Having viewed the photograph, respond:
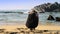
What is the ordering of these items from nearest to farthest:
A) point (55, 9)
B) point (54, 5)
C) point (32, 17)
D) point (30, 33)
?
point (32, 17)
point (30, 33)
point (54, 5)
point (55, 9)

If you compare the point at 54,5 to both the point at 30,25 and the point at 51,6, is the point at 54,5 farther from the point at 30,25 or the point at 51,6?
the point at 30,25

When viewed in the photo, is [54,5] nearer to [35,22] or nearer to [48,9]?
[48,9]

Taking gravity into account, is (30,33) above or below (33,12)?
below

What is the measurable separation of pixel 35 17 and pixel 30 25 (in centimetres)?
60

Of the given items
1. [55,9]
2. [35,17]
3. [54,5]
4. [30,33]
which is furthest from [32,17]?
[55,9]

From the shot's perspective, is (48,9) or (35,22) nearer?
(35,22)

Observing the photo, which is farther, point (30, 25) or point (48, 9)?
point (48, 9)

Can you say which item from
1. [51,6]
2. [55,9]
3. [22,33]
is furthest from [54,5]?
[22,33]

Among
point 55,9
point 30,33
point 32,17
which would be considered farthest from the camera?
point 55,9

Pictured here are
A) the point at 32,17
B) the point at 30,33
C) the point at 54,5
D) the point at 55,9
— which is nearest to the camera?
the point at 32,17

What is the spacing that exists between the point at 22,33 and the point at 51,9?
276ft

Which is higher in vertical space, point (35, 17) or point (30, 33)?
point (35, 17)

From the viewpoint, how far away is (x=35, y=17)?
13.6 m

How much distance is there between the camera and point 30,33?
1450 centimetres
